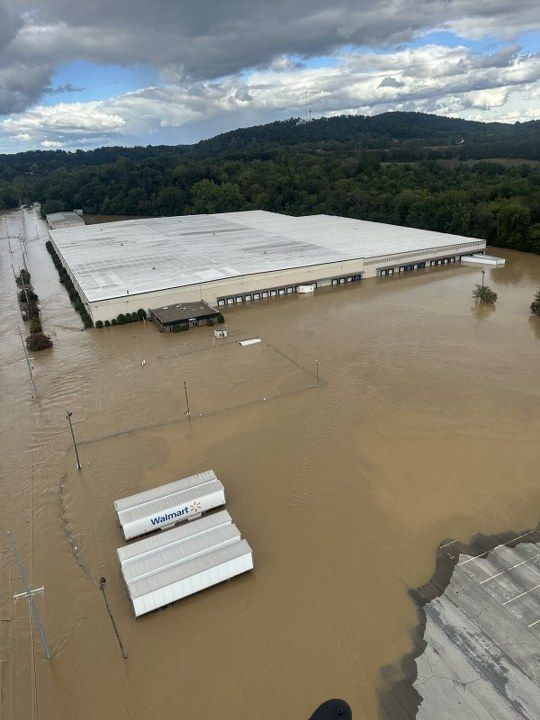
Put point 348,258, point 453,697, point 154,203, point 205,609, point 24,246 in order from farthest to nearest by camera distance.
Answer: point 154,203 < point 24,246 < point 348,258 < point 205,609 < point 453,697

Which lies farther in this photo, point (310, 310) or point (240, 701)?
point (310, 310)

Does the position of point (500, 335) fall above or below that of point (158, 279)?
below

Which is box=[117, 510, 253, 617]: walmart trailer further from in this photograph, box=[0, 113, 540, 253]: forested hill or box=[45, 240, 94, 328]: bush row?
box=[0, 113, 540, 253]: forested hill

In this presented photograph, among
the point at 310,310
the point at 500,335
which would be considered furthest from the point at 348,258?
the point at 500,335

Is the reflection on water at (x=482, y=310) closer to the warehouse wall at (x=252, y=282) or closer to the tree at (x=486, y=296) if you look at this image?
the tree at (x=486, y=296)

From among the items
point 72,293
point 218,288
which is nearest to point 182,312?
point 218,288

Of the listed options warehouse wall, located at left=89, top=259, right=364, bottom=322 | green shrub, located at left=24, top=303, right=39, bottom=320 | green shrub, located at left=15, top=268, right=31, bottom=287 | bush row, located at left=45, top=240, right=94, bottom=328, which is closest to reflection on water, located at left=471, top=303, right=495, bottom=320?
warehouse wall, located at left=89, top=259, right=364, bottom=322

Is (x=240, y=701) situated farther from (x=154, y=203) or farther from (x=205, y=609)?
(x=154, y=203)
